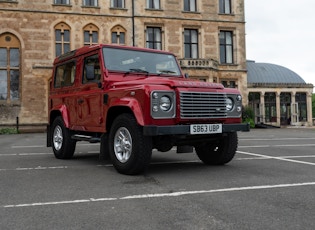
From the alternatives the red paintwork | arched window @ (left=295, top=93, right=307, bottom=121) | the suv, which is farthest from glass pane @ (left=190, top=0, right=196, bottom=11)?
the suv

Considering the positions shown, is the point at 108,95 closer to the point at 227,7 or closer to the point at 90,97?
the point at 90,97

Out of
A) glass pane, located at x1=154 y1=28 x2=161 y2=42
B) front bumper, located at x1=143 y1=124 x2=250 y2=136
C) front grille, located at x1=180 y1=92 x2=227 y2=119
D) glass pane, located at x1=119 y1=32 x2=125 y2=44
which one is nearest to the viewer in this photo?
front bumper, located at x1=143 y1=124 x2=250 y2=136

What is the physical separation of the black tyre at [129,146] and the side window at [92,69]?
3.91 feet

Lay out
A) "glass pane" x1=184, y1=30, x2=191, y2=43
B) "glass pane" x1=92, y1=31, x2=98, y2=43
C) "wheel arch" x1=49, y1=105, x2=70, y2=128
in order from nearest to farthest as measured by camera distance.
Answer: "wheel arch" x1=49, y1=105, x2=70, y2=128
"glass pane" x1=92, y1=31, x2=98, y2=43
"glass pane" x1=184, y1=30, x2=191, y2=43

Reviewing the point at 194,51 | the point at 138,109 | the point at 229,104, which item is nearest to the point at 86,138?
the point at 138,109

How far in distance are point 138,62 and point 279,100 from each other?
31.6 meters

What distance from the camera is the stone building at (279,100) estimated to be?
3545cm

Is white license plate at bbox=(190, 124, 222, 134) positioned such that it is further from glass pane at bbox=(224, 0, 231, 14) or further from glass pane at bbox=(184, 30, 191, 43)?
glass pane at bbox=(224, 0, 231, 14)

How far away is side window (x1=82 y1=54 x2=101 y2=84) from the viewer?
6.75m

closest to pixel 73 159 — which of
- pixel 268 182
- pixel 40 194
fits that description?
pixel 40 194

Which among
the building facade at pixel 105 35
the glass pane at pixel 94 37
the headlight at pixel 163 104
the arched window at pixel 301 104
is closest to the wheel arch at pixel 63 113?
the headlight at pixel 163 104

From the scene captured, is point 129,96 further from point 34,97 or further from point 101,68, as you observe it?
point 34,97

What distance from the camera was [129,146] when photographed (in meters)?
5.84

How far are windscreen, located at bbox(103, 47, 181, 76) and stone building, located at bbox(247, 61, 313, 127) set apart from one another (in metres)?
28.4
